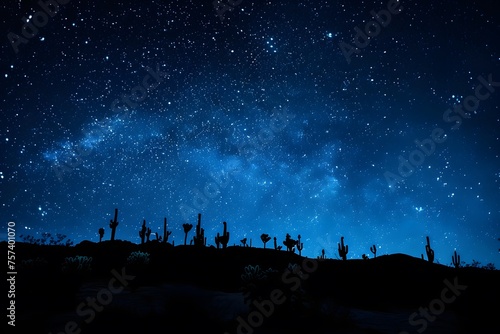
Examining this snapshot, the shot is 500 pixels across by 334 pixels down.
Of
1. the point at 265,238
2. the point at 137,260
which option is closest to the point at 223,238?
the point at 265,238

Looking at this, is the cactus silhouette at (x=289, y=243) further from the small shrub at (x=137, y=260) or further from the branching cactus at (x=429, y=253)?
the small shrub at (x=137, y=260)

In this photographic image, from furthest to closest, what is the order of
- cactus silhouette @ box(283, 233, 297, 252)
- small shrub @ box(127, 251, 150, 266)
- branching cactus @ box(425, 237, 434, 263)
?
cactus silhouette @ box(283, 233, 297, 252) < branching cactus @ box(425, 237, 434, 263) < small shrub @ box(127, 251, 150, 266)

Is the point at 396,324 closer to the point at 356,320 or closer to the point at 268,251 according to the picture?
the point at 356,320

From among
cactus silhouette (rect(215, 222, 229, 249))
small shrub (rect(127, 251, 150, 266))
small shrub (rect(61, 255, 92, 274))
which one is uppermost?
cactus silhouette (rect(215, 222, 229, 249))

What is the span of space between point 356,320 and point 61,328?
846 cm

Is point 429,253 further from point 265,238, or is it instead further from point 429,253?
point 265,238

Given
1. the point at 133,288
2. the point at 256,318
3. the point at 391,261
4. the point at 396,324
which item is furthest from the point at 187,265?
the point at 391,261

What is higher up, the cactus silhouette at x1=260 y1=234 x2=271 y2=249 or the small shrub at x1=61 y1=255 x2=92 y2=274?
the cactus silhouette at x1=260 y1=234 x2=271 y2=249

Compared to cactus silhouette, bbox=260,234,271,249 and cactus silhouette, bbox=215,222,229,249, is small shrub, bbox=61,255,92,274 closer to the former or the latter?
cactus silhouette, bbox=215,222,229,249

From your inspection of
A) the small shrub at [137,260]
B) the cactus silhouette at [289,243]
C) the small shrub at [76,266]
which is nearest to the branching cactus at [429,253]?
the cactus silhouette at [289,243]

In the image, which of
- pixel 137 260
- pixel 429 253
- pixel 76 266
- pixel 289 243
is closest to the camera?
pixel 76 266

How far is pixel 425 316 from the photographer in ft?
32.9

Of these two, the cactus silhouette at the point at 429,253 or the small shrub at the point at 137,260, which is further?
the cactus silhouette at the point at 429,253

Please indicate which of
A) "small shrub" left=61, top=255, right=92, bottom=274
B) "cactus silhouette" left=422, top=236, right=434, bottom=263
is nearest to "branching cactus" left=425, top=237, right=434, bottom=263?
"cactus silhouette" left=422, top=236, right=434, bottom=263
